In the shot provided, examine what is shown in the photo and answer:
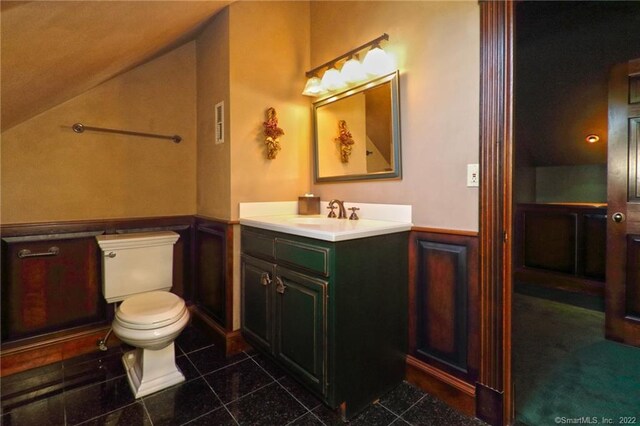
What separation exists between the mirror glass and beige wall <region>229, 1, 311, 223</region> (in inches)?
6.3

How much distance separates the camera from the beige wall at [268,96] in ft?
6.42

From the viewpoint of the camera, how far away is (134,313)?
1.56 m

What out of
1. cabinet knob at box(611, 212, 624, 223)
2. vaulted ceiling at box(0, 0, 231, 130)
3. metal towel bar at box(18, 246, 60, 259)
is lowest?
metal towel bar at box(18, 246, 60, 259)

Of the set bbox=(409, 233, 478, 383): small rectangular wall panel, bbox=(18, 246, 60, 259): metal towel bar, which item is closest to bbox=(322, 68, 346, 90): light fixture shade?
bbox=(409, 233, 478, 383): small rectangular wall panel

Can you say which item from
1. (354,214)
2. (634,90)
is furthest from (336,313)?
(634,90)

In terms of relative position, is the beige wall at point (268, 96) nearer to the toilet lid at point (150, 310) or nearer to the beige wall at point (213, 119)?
the beige wall at point (213, 119)

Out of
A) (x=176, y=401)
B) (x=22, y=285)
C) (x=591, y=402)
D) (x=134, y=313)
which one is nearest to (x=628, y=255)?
(x=591, y=402)

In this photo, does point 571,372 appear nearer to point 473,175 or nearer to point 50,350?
point 473,175

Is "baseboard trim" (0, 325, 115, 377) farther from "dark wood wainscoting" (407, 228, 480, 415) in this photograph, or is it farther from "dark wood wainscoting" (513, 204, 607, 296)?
"dark wood wainscoting" (513, 204, 607, 296)

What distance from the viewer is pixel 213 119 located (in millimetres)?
2133

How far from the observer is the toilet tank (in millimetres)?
1793

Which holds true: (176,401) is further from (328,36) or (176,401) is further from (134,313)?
(328,36)

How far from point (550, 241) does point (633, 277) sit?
133cm

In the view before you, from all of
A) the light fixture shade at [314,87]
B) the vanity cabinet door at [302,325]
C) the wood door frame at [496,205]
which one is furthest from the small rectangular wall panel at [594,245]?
the vanity cabinet door at [302,325]
